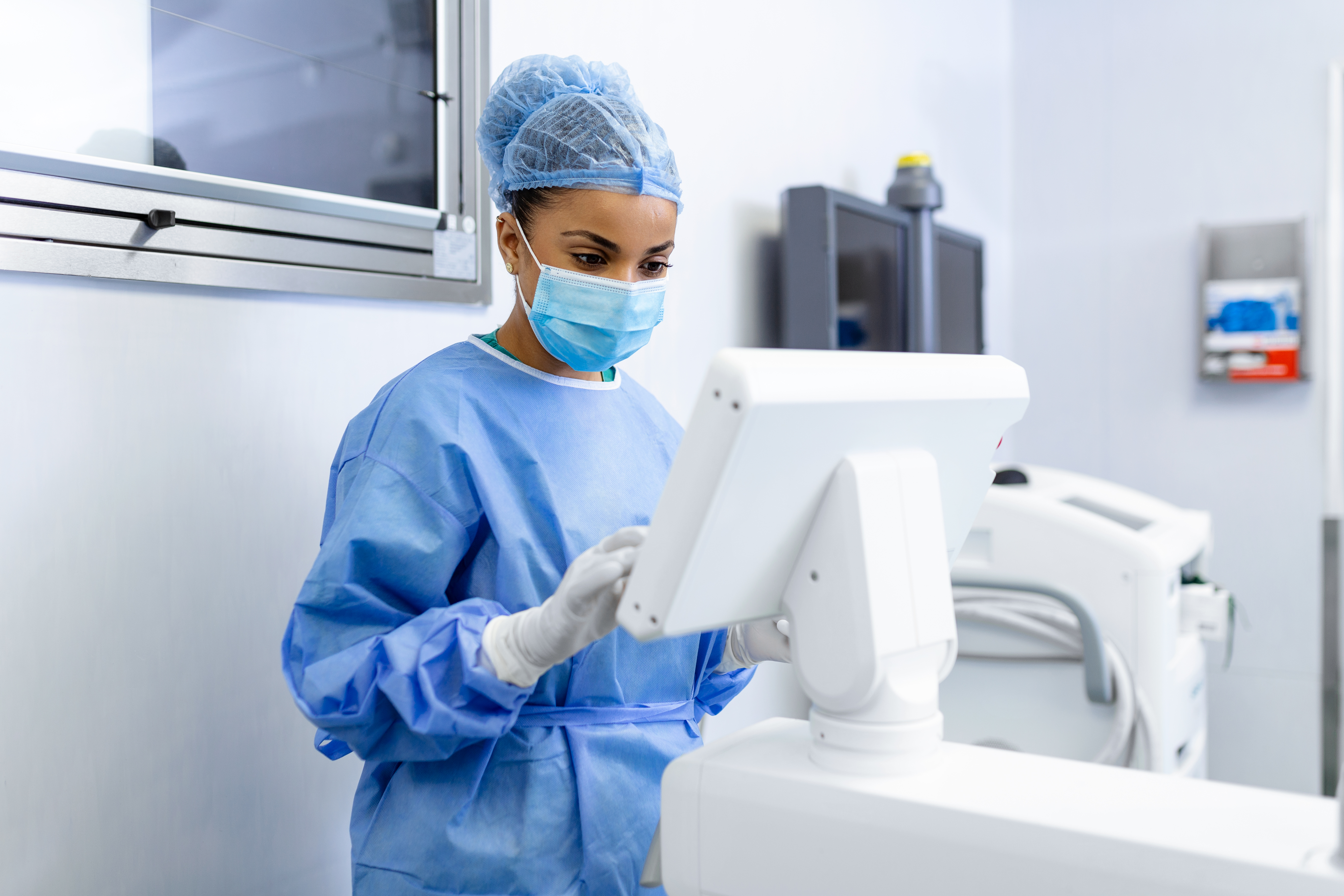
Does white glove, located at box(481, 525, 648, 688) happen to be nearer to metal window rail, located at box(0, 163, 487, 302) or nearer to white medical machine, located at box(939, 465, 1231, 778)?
metal window rail, located at box(0, 163, 487, 302)

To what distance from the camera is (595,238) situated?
105 cm

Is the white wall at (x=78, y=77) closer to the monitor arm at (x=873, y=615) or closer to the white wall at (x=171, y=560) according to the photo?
the white wall at (x=171, y=560)

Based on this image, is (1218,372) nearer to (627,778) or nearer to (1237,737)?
(1237,737)

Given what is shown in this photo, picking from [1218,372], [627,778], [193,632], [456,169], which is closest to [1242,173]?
[1218,372]

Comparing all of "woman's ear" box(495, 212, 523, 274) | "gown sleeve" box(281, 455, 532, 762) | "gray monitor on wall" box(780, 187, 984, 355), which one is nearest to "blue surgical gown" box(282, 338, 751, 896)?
"gown sleeve" box(281, 455, 532, 762)

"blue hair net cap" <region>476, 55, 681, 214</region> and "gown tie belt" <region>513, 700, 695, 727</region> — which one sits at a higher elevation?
"blue hair net cap" <region>476, 55, 681, 214</region>

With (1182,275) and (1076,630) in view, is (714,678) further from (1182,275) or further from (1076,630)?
(1182,275)

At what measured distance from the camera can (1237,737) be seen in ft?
9.91

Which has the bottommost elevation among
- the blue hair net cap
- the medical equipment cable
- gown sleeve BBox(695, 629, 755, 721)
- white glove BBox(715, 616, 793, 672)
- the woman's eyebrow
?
the medical equipment cable

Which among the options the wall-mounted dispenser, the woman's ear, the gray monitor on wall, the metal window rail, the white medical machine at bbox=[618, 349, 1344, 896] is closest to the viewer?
the white medical machine at bbox=[618, 349, 1344, 896]

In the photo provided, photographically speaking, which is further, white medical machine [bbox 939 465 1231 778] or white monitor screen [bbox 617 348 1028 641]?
white medical machine [bbox 939 465 1231 778]

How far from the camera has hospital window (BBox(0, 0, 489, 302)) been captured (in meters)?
0.99

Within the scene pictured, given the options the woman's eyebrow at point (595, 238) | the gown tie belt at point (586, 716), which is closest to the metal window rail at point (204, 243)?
the woman's eyebrow at point (595, 238)

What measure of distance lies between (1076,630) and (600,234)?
135 cm
